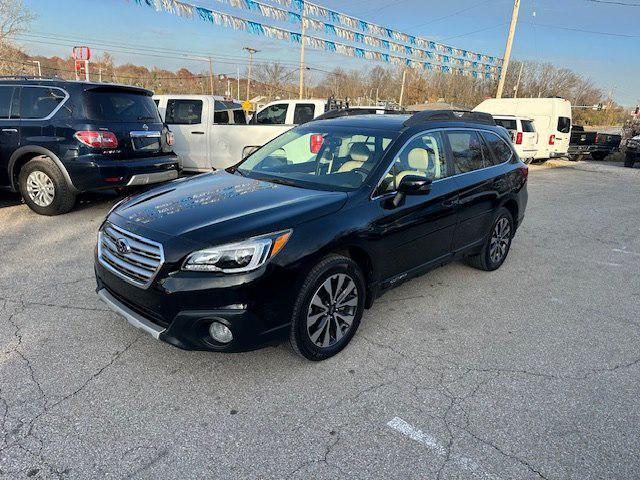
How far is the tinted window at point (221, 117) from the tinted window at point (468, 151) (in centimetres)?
649

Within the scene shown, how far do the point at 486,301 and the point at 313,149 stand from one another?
2.23 m

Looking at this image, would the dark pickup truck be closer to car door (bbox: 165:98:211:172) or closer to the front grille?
car door (bbox: 165:98:211:172)

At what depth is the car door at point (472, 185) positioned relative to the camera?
4285 millimetres

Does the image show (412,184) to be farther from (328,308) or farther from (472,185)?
(472,185)

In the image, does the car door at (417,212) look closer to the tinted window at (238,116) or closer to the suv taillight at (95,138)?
the suv taillight at (95,138)

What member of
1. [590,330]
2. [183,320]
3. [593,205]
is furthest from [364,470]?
[593,205]

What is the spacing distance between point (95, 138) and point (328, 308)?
15.1 feet

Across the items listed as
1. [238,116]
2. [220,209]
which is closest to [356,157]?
[220,209]

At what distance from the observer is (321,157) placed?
3984 millimetres

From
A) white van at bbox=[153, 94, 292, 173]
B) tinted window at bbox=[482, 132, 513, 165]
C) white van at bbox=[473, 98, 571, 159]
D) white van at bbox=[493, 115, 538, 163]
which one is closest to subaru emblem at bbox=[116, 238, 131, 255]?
tinted window at bbox=[482, 132, 513, 165]

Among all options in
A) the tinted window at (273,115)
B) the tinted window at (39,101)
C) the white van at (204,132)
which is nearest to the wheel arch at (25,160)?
the tinted window at (39,101)

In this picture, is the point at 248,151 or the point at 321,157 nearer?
the point at 321,157

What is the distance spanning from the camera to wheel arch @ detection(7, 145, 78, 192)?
6.16 metres

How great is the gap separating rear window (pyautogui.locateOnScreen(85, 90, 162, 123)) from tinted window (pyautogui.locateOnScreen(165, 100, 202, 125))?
2644 millimetres
